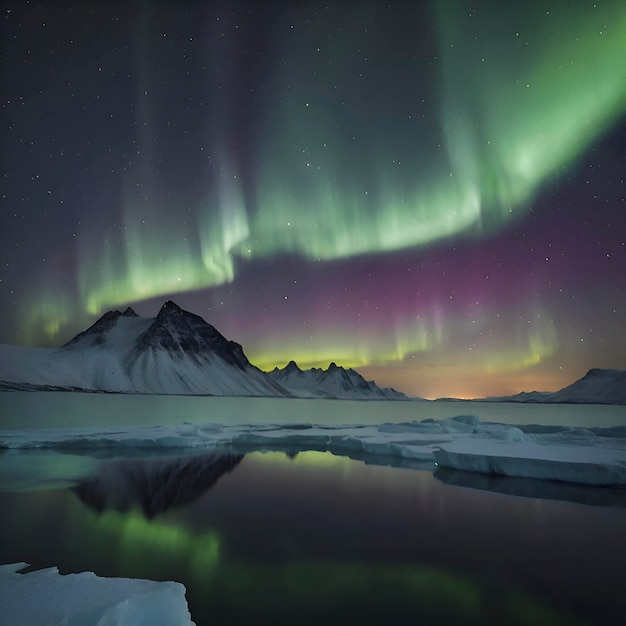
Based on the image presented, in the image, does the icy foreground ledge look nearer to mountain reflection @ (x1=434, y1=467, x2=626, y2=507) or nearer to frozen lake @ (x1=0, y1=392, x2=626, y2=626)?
frozen lake @ (x1=0, y1=392, x2=626, y2=626)

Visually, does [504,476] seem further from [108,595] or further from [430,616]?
[108,595]

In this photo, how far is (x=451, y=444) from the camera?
24656mm

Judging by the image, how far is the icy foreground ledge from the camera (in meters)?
6.06

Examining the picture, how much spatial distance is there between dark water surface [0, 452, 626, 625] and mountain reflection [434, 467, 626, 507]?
0.69 m

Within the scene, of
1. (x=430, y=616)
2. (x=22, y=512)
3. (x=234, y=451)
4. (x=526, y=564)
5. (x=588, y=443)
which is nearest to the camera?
(x=430, y=616)

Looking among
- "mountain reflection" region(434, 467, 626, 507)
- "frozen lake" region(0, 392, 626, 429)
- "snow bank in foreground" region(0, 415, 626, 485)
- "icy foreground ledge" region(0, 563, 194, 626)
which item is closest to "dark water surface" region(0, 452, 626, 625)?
"mountain reflection" region(434, 467, 626, 507)

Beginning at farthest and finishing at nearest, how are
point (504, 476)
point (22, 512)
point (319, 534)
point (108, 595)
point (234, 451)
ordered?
point (234, 451) < point (504, 476) < point (22, 512) < point (319, 534) < point (108, 595)

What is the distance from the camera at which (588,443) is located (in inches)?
1034

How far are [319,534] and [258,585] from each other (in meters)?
3.69

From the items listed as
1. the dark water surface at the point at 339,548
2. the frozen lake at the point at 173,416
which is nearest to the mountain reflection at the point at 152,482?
the dark water surface at the point at 339,548

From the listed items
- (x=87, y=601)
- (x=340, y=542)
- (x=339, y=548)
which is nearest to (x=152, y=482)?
(x=340, y=542)

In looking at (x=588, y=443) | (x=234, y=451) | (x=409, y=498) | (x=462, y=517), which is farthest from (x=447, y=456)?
(x=234, y=451)

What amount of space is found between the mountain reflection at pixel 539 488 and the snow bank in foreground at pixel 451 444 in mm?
364

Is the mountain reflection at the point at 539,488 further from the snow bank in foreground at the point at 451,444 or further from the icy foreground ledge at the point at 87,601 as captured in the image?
the icy foreground ledge at the point at 87,601
